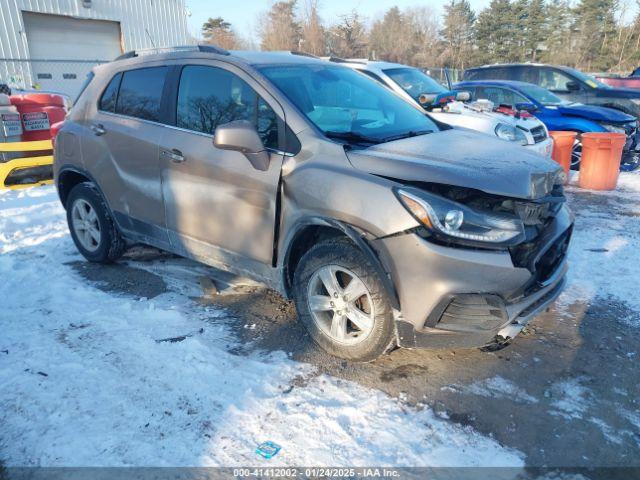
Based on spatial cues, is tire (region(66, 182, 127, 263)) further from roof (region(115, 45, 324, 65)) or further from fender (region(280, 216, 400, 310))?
fender (region(280, 216, 400, 310))

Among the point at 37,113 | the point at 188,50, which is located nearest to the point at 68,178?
the point at 188,50

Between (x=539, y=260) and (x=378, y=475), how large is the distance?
1540 mm

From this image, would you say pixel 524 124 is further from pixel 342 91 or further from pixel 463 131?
pixel 342 91

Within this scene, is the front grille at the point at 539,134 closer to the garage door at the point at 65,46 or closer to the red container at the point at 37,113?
the red container at the point at 37,113

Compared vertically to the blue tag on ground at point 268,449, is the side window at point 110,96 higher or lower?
higher

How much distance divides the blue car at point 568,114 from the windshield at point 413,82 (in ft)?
5.16

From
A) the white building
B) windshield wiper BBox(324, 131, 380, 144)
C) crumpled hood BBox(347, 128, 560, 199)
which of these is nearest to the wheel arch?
windshield wiper BBox(324, 131, 380, 144)

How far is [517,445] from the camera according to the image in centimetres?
249

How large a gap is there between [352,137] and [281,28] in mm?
35281

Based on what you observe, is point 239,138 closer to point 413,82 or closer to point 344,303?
point 344,303

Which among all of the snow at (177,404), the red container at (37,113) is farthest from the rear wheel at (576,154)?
the red container at (37,113)

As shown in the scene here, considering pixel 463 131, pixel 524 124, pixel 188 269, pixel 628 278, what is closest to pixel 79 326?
pixel 188 269

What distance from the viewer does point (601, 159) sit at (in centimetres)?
785

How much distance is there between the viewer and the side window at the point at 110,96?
14.5 ft
